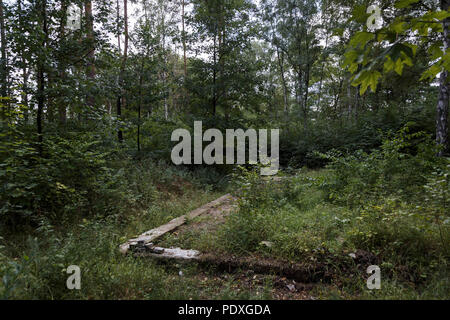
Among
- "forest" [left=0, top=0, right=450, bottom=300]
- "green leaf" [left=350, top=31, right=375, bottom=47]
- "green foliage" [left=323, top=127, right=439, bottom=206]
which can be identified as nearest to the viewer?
"green leaf" [left=350, top=31, right=375, bottom=47]

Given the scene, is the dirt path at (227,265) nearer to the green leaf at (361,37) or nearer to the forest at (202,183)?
the forest at (202,183)

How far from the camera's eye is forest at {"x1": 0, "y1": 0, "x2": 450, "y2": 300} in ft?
6.84

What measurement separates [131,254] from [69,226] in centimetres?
155

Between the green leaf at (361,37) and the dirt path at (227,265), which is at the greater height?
the green leaf at (361,37)

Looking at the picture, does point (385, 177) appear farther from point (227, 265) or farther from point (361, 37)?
point (361, 37)

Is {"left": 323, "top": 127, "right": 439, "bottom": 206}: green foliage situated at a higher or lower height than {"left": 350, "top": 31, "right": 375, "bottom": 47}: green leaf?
lower

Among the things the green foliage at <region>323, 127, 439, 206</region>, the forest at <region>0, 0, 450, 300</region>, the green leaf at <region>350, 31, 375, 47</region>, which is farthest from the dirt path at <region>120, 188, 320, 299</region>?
the green leaf at <region>350, 31, 375, 47</region>

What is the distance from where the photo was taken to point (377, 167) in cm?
440

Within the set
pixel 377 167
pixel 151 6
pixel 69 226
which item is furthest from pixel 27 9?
pixel 151 6

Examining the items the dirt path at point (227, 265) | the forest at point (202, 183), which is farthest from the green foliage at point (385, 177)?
the dirt path at point (227, 265)

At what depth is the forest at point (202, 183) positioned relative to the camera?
2.08m

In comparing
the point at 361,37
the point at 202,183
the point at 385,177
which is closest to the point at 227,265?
the point at 361,37

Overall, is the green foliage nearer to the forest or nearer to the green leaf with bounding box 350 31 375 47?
the forest
